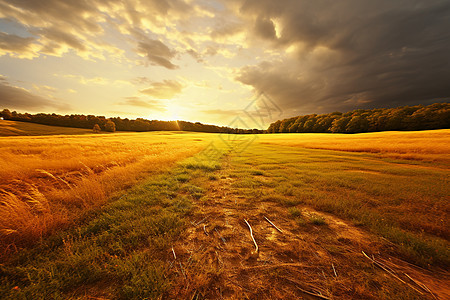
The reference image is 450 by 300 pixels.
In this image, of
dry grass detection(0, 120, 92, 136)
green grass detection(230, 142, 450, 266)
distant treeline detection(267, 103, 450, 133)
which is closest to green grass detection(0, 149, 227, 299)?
green grass detection(230, 142, 450, 266)

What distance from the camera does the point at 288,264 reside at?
9.62 feet

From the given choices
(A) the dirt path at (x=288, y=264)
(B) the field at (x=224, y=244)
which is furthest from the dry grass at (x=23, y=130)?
(A) the dirt path at (x=288, y=264)

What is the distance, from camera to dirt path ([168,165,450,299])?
2422mm

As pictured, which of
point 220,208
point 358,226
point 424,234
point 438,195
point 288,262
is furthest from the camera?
point 438,195

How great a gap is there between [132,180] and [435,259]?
32.2ft

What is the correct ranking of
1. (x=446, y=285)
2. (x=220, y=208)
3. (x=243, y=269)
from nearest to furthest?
(x=446, y=285) < (x=243, y=269) < (x=220, y=208)

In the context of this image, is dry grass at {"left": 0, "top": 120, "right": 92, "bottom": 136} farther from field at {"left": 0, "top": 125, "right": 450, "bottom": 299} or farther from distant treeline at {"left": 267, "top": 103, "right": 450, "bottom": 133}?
distant treeline at {"left": 267, "top": 103, "right": 450, "bottom": 133}

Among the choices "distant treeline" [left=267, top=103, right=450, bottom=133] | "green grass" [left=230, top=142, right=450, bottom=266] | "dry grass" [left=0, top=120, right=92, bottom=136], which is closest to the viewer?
"green grass" [left=230, top=142, right=450, bottom=266]

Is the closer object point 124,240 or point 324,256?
point 324,256

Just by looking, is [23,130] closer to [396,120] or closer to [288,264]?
[288,264]

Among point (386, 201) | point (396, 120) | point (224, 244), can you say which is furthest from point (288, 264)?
point (396, 120)

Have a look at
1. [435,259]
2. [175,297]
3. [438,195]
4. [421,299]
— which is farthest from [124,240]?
[438,195]

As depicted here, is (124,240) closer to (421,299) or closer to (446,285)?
(421,299)

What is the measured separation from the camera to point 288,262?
302 centimetres
